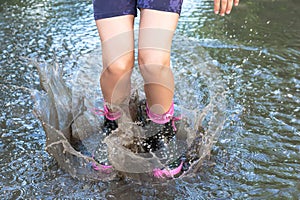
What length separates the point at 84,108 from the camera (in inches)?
97.7

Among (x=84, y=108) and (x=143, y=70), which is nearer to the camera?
(x=143, y=70)

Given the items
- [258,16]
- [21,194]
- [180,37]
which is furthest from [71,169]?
[258,16]

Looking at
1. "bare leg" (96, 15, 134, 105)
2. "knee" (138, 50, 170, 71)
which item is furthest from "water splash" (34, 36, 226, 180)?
"knee" (138, 50, 170, 71)

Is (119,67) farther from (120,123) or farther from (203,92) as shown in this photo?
(203,92)

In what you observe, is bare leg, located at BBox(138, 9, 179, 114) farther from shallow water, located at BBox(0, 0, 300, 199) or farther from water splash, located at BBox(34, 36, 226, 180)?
shallow water, located at BBox(0, 0, 300, 199)

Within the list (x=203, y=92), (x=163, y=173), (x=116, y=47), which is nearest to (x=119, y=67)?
(x=116, y=47)

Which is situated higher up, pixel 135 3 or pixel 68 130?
pixel 135 3

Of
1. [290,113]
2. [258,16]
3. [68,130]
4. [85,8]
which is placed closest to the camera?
[68,130]

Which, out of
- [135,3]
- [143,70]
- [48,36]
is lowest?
[48,36]

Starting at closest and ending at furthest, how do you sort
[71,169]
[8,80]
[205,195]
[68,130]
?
[205,195] → [71,169] → [68,130] → [8,80]

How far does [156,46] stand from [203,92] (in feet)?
2.98

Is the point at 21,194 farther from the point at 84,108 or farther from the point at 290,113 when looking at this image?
the point at 290,113

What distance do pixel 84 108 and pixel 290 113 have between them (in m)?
1.22

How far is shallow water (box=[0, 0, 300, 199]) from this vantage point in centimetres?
203
